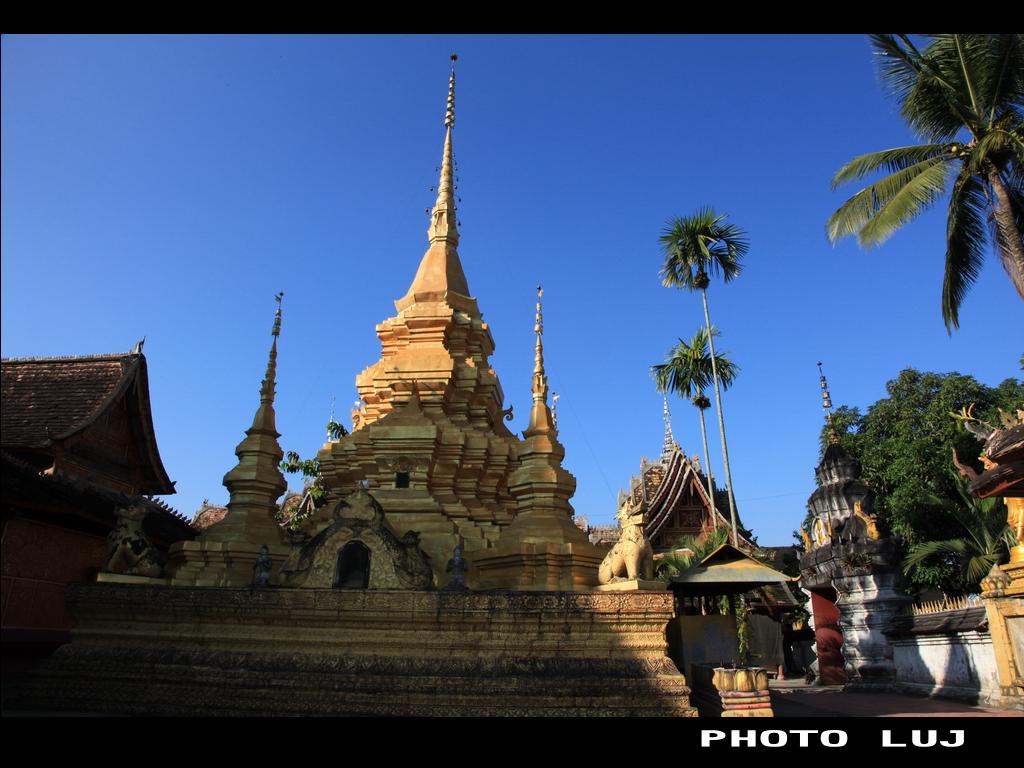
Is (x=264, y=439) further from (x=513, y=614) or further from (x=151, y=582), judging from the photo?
(x=513, y=614)

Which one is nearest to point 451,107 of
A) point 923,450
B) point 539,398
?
point 539,398

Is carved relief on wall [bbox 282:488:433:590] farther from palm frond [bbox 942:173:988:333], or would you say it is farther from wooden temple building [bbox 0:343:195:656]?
palm frond [bbox 942:173:988:333]

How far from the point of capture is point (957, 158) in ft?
44.1

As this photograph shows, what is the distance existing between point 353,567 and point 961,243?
14038 millimetres

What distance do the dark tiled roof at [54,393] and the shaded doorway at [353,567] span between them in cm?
775

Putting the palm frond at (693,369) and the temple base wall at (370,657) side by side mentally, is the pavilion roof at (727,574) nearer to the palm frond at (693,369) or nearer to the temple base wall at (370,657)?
the temple base wall at (370,657)

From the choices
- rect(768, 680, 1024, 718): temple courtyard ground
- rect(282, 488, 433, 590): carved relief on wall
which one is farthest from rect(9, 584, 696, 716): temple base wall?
rect(768, 680, 1024, 718): temple courtyard ground

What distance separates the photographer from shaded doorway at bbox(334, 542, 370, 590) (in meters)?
9.76

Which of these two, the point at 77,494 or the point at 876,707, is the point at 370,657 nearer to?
the point at 77,494

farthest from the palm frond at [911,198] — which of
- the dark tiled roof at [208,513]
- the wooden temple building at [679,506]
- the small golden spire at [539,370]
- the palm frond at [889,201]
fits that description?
the dark tiled roof at [208,513]

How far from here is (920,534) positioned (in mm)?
24922

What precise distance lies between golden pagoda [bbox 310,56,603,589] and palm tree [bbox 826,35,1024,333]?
828 centimetres
